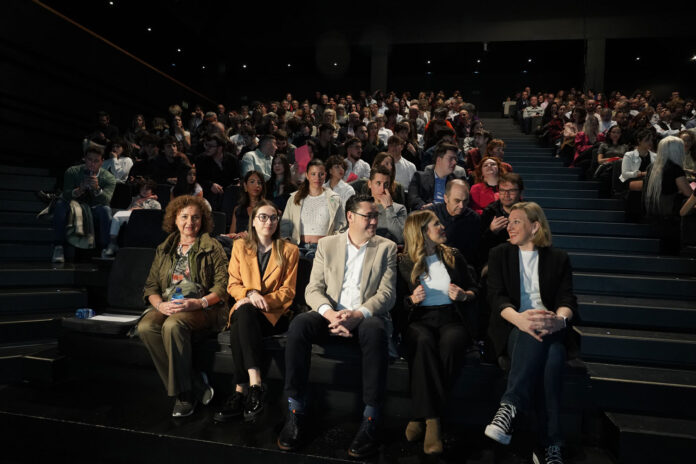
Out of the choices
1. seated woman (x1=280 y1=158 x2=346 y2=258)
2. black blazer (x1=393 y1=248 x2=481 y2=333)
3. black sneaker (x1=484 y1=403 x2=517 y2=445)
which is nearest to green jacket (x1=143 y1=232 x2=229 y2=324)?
seated woman (x1=280 y1=158 x2=346 y2=258)

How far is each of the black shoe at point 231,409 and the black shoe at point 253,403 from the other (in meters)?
0.06

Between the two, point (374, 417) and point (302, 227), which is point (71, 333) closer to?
point (302, 227)

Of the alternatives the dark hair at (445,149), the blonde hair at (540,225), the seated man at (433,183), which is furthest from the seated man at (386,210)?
the blonde hair at (540,225)

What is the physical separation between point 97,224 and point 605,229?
4682 mm

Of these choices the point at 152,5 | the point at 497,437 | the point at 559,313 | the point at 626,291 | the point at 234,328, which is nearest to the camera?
the point at 497,437

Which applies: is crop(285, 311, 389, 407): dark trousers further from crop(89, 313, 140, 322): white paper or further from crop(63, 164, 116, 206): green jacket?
crop(63, 164, 116, 206): green jacket

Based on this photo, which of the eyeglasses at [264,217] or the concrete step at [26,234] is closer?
the eyeglasses at [264,217]

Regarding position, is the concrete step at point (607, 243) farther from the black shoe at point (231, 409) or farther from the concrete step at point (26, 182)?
the concrete step at point (26, 182)

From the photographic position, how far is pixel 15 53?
692 cm

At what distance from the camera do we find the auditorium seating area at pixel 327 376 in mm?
2146

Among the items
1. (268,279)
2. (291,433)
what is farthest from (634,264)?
(291,433)

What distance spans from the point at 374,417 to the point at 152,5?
1246 centimetres

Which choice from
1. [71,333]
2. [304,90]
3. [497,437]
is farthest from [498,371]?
[304,90]

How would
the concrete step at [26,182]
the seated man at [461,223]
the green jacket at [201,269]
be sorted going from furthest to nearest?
the concrete step at [26,182]
the seated man at [461,223]
the green jacket at [201,269]
